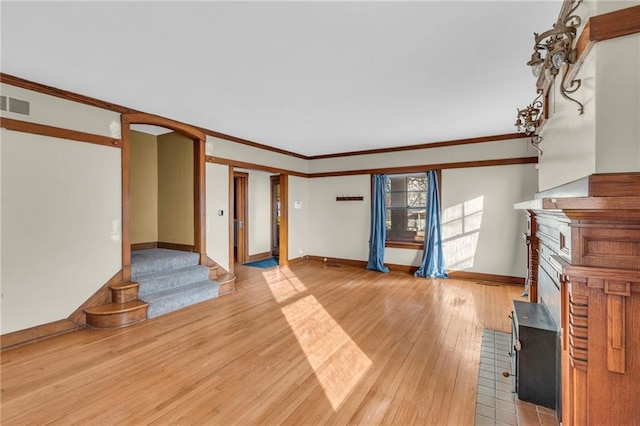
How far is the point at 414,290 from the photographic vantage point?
470 centimetres

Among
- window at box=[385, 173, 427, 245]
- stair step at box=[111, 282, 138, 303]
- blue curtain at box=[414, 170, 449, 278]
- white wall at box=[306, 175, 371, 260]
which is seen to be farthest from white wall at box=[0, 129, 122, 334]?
blue curtain at box=[414, 170, 449, 278]

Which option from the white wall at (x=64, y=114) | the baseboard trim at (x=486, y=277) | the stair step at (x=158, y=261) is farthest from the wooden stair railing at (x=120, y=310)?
the baseboard trim at (x=486, y=277)

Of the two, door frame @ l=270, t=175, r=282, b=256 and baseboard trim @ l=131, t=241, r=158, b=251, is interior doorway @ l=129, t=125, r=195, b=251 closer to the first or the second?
baseboard trim @ l=131, t=241, r=158, b=251

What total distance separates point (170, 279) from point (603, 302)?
4483mm

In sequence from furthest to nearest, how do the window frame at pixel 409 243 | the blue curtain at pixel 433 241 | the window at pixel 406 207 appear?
1. the window at pixel 406 207
2. the window frame at pixel 409 243
3. the blue curtain at pixel 433 241

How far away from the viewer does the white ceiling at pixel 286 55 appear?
1887mm

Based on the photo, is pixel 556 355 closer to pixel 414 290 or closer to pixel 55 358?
pixel 414 290

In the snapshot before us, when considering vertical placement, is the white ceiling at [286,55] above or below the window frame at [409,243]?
above

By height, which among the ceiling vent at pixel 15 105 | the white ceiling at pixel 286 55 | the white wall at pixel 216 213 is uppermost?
the white ceiling at pixel 286 55

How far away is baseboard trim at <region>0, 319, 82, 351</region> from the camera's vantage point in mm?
2822

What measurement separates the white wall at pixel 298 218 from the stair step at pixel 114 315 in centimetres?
363

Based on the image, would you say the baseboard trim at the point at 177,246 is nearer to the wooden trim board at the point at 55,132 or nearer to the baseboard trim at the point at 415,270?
the wooden trim board at the point at 55,132

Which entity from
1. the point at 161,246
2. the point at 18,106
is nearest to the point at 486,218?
the point at 161,246

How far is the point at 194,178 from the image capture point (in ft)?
15.6
